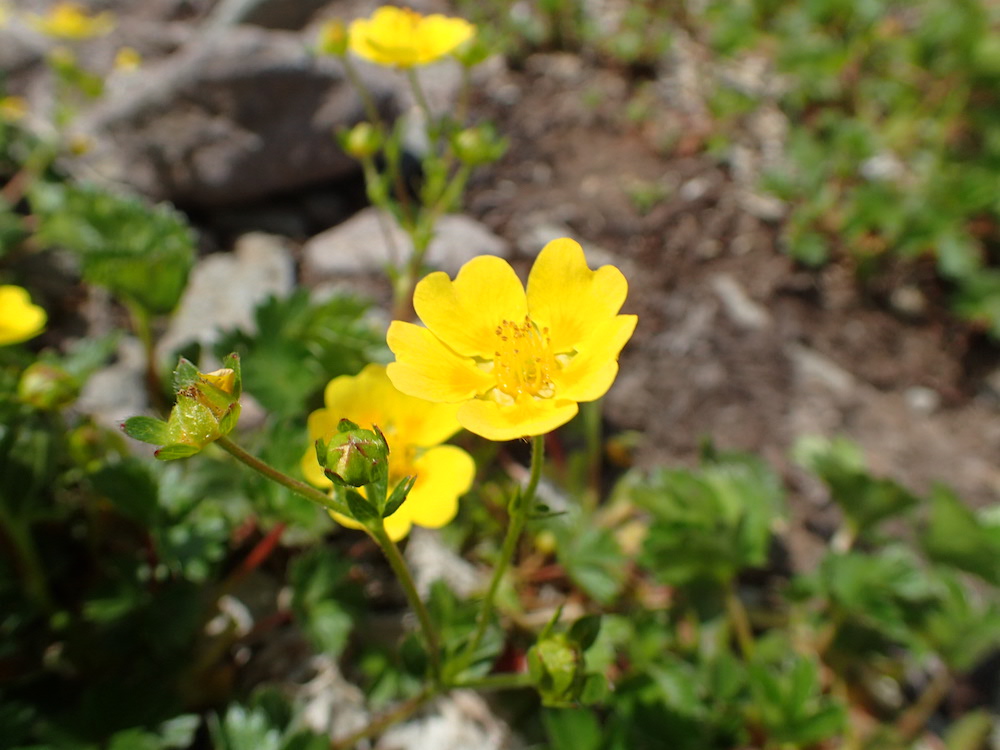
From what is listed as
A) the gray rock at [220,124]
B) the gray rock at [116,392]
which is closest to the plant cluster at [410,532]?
the gray rock at [116,392]

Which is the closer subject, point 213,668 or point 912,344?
point 213,668

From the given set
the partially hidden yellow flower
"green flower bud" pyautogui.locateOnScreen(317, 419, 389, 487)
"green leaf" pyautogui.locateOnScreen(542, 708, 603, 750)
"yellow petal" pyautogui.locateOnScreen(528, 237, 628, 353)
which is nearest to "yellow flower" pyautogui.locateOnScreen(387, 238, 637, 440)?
"yellow petal" pyautogui.locateOnScreen(528, 237, 628, 353)

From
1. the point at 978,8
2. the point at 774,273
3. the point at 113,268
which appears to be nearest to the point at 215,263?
the point at 113,268

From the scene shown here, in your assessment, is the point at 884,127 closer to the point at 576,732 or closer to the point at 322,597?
the point at 576,732

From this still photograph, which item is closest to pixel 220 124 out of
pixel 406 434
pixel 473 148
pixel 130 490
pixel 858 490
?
pixel 473 148

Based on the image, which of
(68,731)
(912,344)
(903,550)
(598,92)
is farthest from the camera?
(598,92)

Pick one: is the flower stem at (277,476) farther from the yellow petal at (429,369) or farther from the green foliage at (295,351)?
the green foliage at (295,351)

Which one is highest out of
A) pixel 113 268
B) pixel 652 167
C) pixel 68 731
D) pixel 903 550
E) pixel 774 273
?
pixel 113 268

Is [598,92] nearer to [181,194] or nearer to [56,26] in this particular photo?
[181,194]
